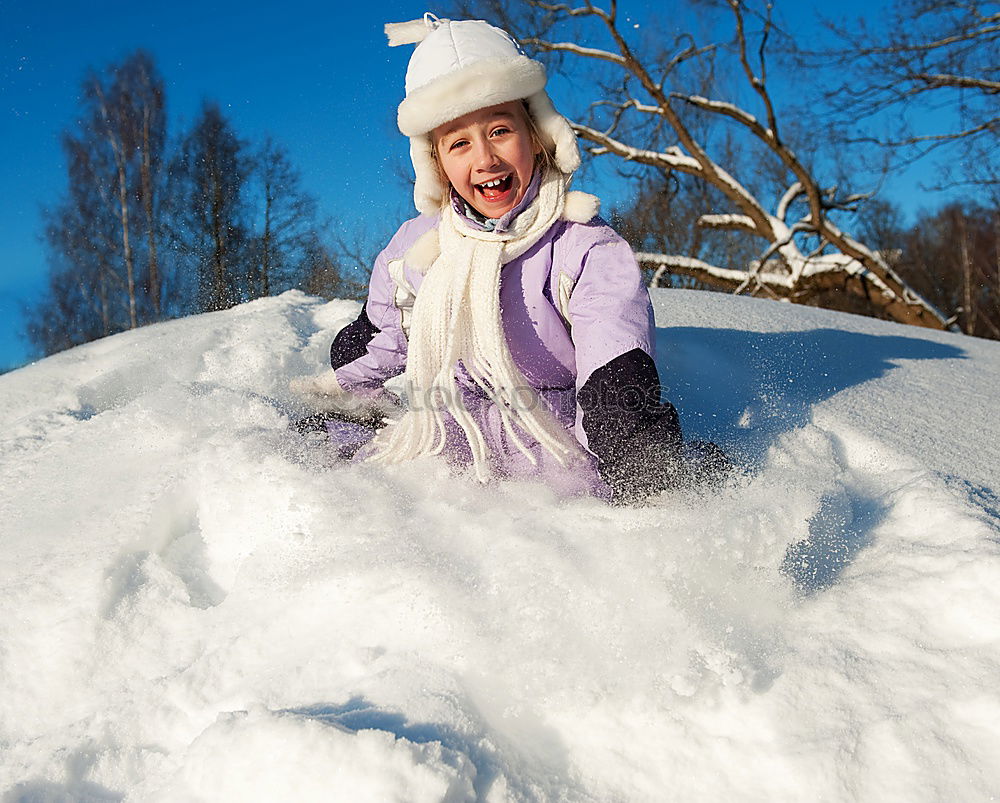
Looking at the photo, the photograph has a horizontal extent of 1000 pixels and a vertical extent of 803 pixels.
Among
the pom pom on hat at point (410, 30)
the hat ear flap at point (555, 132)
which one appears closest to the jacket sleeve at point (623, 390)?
the hat ear flap at point (555, 132)

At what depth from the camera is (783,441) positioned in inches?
71.1

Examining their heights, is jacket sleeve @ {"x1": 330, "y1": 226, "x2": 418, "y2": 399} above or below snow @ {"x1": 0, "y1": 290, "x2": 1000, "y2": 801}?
above

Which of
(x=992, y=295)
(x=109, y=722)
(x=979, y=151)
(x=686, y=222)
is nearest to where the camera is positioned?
(x=109, y=722)

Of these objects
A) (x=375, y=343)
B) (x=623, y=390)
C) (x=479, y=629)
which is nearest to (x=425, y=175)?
(x=375, y=343)

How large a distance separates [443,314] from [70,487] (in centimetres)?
86

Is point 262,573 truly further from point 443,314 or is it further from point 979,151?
point 979,151

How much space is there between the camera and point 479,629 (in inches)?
43.3

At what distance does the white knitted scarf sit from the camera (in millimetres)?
1554

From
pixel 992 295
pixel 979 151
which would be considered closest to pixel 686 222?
pixel 979 151

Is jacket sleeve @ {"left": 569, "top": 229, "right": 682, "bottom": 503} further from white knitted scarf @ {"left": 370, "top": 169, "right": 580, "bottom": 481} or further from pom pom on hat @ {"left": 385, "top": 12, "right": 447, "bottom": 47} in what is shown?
pom pom on hat @ {"left": 385, "top": 12, "right": 447, "bottom": 47}

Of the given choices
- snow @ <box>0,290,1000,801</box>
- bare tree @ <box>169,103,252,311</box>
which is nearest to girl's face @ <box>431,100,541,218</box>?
snow @ <box>0,290,1000,801</box>

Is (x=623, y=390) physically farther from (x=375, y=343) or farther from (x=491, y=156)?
(x=375, y=343)

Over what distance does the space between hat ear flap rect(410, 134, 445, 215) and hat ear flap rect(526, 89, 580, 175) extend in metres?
0.24

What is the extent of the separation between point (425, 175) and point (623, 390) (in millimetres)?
697
